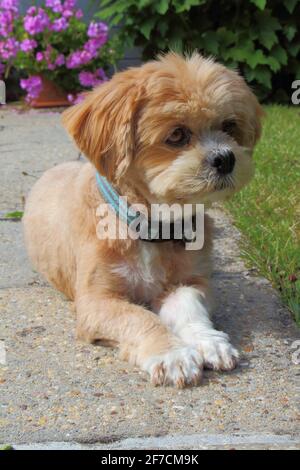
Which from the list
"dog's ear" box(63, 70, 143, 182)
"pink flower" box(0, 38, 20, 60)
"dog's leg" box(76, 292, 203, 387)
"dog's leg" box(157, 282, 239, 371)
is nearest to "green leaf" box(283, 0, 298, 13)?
"pink flower" box(0, 38, 20, 60)

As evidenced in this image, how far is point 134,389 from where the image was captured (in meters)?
2.72

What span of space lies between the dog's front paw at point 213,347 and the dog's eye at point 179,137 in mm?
739

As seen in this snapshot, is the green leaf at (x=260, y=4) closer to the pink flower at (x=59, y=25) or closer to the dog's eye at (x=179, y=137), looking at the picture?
the pink flower at (x=59, y=25)

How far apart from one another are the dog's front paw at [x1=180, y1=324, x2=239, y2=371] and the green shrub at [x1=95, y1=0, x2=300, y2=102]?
19.6ft

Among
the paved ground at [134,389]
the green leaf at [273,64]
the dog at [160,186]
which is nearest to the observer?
the paved ground at [134,389]

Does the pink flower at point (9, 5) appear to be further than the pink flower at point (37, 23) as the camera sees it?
Yes

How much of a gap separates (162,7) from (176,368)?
6369 millimetres

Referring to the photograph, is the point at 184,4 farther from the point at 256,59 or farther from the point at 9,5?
the point at 9,5

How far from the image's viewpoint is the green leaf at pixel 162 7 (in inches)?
328

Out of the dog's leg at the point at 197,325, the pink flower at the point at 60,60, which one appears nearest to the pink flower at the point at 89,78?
the pink flower at the point at 60,60

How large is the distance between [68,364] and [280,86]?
722cm

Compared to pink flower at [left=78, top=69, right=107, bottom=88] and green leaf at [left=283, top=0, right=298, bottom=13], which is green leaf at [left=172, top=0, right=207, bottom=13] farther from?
pink flower at [left=78, top=69, right=107, bottom=88]

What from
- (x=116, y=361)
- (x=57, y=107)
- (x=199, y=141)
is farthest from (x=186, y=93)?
(x=57, y=107)

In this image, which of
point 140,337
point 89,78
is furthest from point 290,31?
point 140,337
